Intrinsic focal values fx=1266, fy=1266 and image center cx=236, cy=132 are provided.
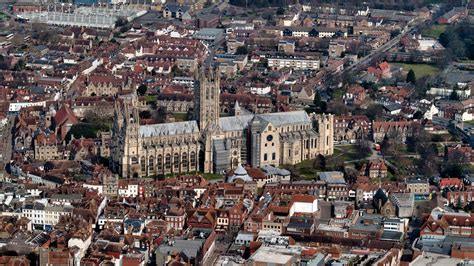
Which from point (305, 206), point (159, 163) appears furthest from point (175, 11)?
point (305, 206)

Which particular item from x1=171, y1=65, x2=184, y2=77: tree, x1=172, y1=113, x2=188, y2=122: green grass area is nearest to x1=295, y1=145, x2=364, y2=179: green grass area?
x1=172, y1=113, x2=188, y2=122: green grass area

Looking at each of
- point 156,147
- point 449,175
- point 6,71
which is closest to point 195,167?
point 156,147

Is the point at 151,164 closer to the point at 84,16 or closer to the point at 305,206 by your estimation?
the point at 305,206

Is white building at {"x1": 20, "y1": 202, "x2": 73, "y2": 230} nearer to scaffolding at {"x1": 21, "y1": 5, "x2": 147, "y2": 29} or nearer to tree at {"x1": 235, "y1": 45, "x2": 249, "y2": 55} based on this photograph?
tree at {"x1": 235, "y1": 45, "x2": 249, "y2": 55}

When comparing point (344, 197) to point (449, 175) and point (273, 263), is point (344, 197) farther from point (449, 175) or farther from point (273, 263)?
point (273, 263)

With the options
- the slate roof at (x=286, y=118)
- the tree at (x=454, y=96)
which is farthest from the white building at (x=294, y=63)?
the slate roof at (x=286, y=118)

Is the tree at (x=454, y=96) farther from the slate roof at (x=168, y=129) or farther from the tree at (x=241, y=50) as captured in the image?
the slate roof at (x=168, y=129)
